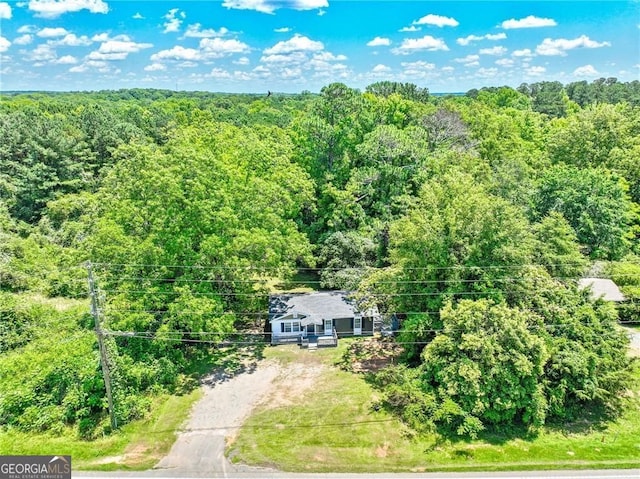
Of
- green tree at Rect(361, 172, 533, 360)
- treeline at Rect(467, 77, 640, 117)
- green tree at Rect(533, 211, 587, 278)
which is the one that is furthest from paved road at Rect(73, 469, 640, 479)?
treeline at Rect(467, 77, 640, 117)

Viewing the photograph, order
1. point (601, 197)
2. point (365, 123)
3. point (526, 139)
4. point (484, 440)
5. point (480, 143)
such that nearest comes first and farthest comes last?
point (484, 440) → point (601, 197) → point (365, 123) → point (480, 143) → point (526, 139)

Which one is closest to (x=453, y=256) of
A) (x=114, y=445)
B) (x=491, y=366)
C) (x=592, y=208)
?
(x=491, y=366)

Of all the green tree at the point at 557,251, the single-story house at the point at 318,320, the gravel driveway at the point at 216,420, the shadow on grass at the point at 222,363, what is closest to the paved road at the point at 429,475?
the gravel driveway at the point at 216,420

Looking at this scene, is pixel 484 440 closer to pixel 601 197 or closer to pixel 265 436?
pixel 265 436

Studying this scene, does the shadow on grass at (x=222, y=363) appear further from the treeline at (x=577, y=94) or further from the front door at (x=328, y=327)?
the treeline at (x=577, y=94)

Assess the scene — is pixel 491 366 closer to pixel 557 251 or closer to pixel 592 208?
pixel 557 251

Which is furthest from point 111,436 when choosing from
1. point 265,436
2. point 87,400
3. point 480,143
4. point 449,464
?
Answer: point 480,143
